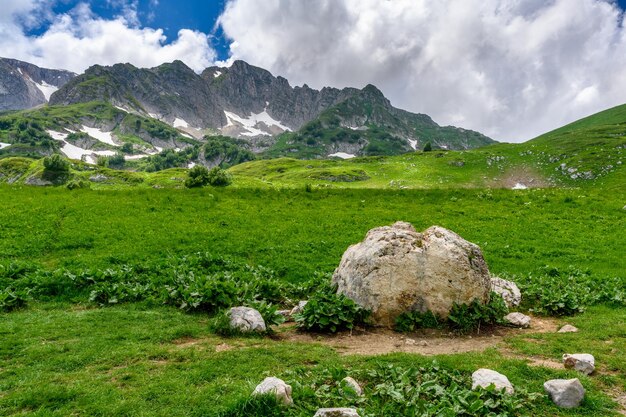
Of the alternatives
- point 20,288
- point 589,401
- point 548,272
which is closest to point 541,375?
A: point 589,401

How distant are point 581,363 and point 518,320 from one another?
510cm

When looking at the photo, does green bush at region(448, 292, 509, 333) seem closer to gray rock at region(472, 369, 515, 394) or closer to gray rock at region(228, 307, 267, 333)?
gray rock at region(472, 369, 515, 394)

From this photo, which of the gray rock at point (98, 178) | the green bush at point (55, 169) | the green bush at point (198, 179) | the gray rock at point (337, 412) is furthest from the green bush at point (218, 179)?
the gray rock at point (98, 178)

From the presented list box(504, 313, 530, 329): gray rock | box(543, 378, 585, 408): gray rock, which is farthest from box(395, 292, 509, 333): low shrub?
box(543, 378, 585, 408): gray rock

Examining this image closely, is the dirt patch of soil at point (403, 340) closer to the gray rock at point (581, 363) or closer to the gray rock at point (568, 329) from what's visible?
the gray rock at point (568, 329)

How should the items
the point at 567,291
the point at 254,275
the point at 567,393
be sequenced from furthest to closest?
the point at 254,275 < the point at 567,291 < the point at 567,393

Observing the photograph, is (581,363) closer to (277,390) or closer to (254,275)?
(277,390)

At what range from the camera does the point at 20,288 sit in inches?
674

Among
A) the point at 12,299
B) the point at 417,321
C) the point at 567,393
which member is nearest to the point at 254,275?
the point at 417,321

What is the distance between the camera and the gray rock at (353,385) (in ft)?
27.8

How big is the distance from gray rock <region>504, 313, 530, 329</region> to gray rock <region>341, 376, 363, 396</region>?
9.22 m

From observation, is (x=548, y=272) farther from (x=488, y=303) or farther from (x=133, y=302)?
(x=133, y=302)

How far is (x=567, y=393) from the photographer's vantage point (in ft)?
27.4

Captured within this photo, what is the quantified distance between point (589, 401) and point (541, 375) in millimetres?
1437
